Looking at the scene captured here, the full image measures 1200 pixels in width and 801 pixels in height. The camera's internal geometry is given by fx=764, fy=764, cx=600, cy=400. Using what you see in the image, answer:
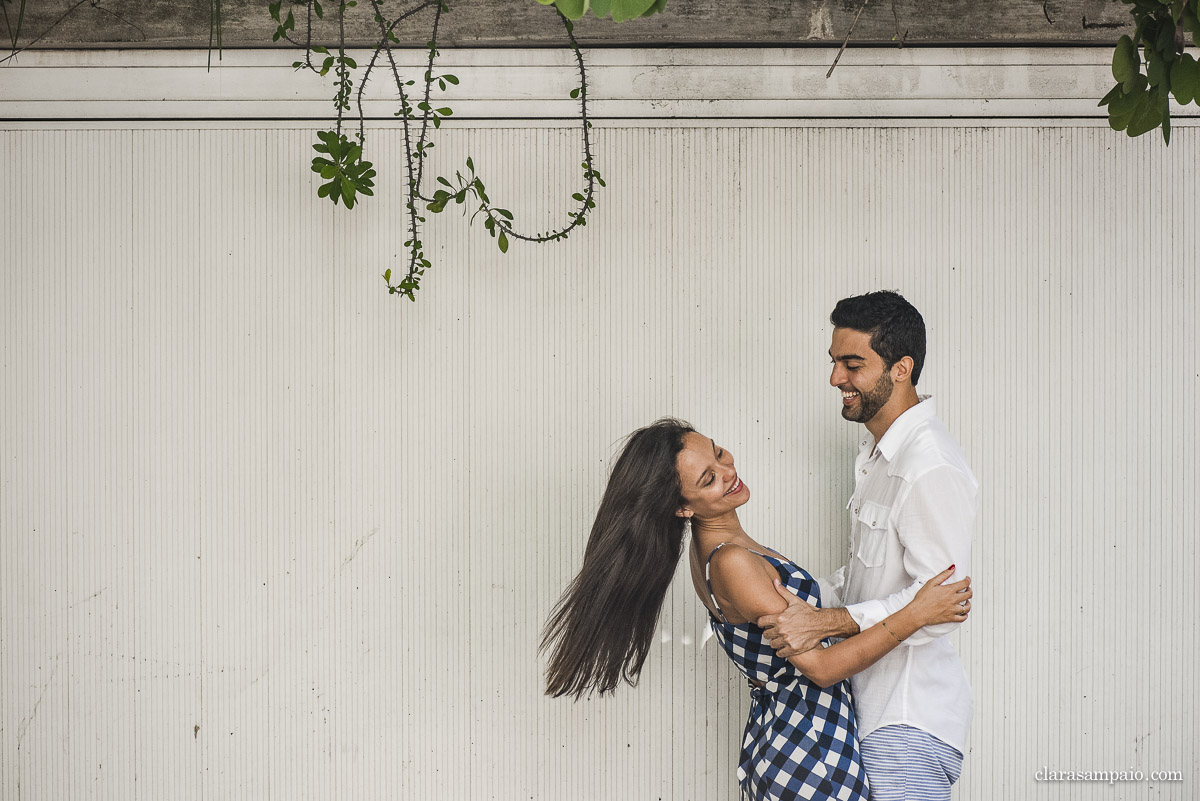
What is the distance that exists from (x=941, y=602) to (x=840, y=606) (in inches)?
8.9

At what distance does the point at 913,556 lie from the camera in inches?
62.6

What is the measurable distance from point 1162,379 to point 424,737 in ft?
7.40

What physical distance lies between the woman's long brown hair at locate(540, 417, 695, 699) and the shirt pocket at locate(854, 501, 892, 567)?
0.42 meters

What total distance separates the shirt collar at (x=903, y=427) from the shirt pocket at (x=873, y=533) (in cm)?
12

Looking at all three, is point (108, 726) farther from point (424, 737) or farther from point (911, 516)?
point (911, 516)

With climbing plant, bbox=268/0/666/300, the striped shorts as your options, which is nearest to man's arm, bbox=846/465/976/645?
the striped shorts

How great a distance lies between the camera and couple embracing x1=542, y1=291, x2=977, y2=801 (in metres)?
1.56

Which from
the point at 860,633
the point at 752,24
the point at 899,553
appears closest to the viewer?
the point at 860,633

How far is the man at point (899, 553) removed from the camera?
157cm

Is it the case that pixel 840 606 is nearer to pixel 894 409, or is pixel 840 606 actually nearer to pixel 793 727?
pixel 793 727

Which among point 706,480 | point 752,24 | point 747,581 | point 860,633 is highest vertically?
point 752,24

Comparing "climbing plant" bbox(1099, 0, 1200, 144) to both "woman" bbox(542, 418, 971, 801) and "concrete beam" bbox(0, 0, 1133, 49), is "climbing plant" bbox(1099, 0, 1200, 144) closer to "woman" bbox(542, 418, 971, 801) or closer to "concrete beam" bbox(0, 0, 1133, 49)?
"concrete beam" bbox(0, 0, 1133, 49)

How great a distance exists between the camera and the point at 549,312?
6.91ft

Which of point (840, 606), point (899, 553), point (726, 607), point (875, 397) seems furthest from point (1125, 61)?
point (726, 607)
